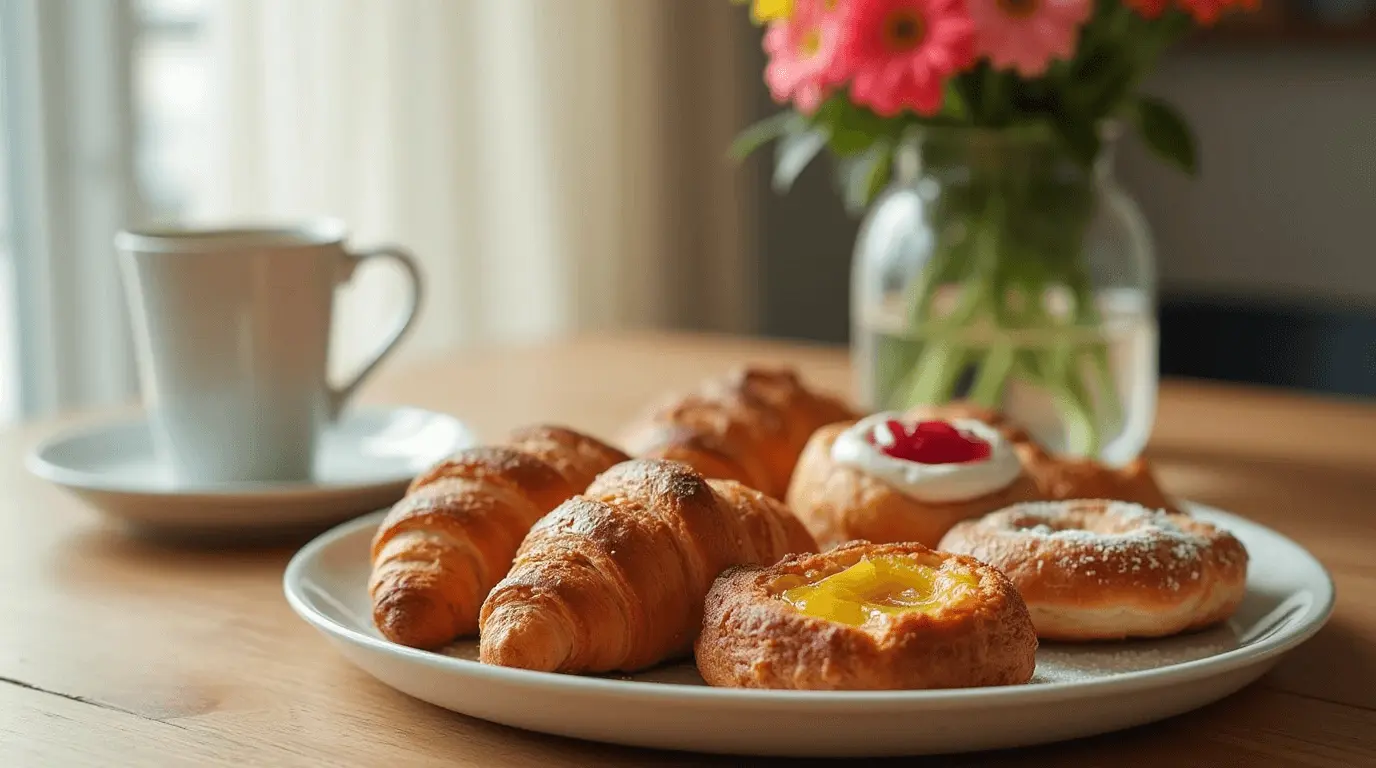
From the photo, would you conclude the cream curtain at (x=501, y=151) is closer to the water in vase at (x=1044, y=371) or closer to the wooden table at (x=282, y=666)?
the wooden table at (x=282, y=666)

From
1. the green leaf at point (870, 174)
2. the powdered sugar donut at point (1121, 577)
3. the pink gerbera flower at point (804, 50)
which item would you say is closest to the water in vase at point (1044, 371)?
the green leaf at point (870, 174)

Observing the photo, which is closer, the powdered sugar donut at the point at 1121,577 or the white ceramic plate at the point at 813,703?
the white ceramic plate at the point at 813,703

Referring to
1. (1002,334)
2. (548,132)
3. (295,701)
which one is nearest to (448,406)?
(1002,334)

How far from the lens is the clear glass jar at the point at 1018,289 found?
134 cm

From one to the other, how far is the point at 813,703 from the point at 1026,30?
0.70 m

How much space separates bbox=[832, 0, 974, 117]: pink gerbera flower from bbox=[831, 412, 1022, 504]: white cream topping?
1.05ft

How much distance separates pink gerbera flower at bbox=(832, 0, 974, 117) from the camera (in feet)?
3.89

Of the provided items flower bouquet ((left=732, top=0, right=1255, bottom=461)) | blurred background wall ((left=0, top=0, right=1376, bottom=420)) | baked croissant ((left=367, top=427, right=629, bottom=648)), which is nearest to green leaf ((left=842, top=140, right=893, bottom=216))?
flower bouquet ((left=732, top=0, right=1255, bottom=461))

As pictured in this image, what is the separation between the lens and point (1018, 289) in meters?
1.38

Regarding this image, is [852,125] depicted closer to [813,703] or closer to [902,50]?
[902,50]

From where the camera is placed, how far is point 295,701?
79cm

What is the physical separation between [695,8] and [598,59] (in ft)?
1.44

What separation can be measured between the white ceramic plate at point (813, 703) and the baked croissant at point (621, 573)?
0.03m

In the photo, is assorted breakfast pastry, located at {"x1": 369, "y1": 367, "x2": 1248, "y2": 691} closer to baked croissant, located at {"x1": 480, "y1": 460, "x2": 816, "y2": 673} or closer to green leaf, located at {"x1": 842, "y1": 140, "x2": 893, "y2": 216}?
baked croissant, located at {"x1": 480, "y1": 460, "x2": 816, "y2": 673}
